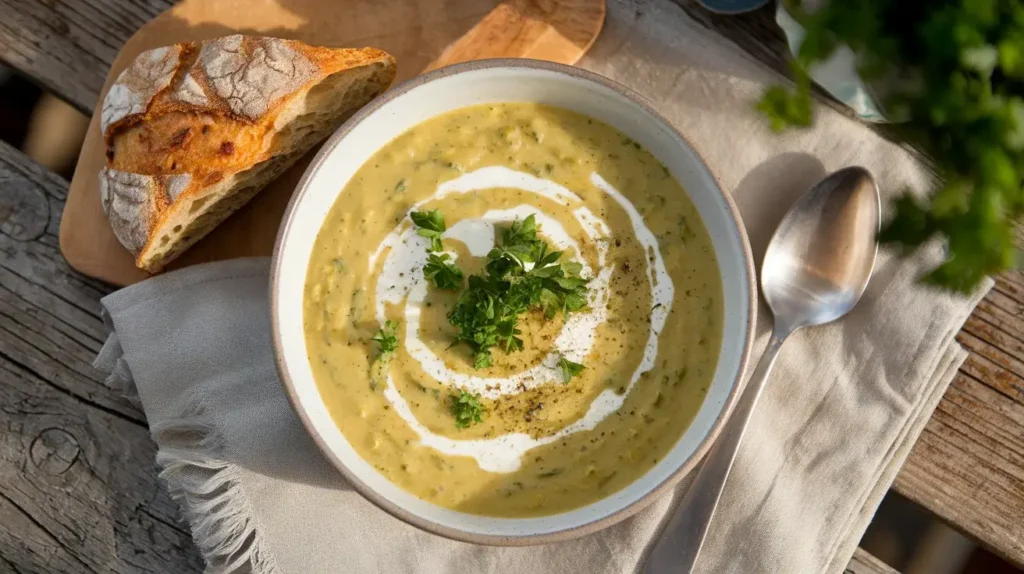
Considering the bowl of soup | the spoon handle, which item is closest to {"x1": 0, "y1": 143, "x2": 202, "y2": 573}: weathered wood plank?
the bowl of soup

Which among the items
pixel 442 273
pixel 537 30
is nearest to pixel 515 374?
pixel 442 273

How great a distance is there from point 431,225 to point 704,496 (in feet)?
3.63

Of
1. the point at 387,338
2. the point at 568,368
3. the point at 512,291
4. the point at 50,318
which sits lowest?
the point at 50,318

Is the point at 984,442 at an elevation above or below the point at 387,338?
above

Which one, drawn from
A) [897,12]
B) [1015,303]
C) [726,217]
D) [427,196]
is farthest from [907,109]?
[1015,303]

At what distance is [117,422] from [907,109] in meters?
2.38

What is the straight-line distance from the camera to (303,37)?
2566mm

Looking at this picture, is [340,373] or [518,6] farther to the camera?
[518,6]

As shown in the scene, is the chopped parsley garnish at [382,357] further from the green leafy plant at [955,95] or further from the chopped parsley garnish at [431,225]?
the green leafy plant at [955,95]

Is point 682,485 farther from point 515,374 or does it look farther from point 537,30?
point 537,30

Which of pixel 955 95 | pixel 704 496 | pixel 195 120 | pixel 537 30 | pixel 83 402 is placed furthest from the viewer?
pixel 83 402

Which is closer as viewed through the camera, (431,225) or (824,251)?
(431,225)

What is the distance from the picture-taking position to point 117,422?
263cm

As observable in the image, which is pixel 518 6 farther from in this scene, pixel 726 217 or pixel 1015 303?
pixel 1015 303
